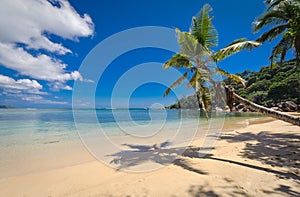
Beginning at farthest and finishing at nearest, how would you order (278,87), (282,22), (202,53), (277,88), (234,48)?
(277,88) < (278,87) < (282,22) < (202,53) < (234,48)

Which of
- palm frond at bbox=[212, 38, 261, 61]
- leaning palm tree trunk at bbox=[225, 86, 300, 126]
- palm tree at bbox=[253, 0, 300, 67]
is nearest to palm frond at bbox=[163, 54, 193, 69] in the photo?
palm frond at bbox=[212, 38, 261, 61]

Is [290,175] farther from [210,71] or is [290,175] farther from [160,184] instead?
[210,71]

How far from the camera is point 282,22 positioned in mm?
7922

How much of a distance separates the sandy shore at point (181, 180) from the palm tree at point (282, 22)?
5.10 m

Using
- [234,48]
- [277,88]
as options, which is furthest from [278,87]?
[234,48]

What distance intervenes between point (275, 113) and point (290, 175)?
1564 millimetres

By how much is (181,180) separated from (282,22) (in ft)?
30.7

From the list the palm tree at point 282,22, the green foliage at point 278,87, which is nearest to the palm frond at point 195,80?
the palm tree at point 282,22

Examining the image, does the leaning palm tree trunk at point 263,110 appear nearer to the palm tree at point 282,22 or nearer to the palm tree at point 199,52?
the palm tree at point 199,52

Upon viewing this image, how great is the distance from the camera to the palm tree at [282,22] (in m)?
6.64

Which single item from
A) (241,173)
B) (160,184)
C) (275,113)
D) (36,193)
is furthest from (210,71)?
(36,193)

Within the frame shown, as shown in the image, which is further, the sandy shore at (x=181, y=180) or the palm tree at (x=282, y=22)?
the palm tree at (x=282, y=22)

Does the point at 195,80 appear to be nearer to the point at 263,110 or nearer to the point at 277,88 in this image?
the point at 263,110

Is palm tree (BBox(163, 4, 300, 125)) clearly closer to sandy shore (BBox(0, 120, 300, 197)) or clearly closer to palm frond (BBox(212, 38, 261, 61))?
palm frond (BBox(212, 38, 261, 61))
